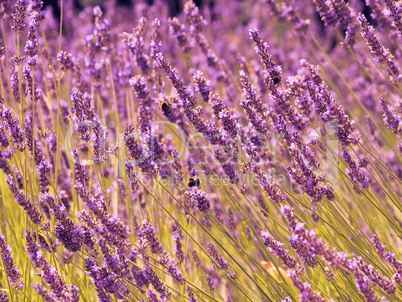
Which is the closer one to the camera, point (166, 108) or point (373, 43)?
point (373, 43)

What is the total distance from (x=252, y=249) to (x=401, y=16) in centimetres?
145

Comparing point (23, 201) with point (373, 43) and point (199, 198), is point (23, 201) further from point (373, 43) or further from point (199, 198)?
point (373, 43)

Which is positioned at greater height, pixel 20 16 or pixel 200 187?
pixel 20 16

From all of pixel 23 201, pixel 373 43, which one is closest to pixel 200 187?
pixel 23 201

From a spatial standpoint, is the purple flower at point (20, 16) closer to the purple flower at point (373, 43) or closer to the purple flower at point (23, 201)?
the purple flower at point (23, 201)

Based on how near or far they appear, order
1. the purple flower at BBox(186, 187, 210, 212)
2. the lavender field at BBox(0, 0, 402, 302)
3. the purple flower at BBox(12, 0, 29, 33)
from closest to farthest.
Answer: the lavender field at BBox(0, 0, 402, 302) → the purple flower at BBox(186, 187, 210, 212) → the purple flower at BBox(12, 0, 29, 33)

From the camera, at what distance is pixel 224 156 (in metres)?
1.86

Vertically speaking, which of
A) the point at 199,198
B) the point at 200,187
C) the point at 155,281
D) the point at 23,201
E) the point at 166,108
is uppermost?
the point at 166,108

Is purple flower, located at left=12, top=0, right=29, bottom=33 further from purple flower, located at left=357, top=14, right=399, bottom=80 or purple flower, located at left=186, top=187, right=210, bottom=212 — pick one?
purple flower, located at left=357, top=14, right=399, bottom=80

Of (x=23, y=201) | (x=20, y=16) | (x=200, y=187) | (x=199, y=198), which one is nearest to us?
(x=23, y=201)

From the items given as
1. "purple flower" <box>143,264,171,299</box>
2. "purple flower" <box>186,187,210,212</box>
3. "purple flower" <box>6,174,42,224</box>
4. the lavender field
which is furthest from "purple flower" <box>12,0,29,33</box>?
"purple flower" <box>143,264,171,299</box>

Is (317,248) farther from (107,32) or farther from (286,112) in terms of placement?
(107,32)

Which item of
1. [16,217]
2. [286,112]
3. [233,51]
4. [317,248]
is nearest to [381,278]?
[317,248]

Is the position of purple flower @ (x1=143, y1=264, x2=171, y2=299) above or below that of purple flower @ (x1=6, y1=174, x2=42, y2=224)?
below
